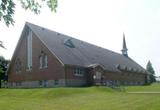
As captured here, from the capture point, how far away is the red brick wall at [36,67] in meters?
38.2

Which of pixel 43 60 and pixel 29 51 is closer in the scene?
pixel 43 60

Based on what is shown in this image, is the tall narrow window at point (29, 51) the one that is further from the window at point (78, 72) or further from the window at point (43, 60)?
the window at point (78, 72)

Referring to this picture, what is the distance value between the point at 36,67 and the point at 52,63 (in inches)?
171

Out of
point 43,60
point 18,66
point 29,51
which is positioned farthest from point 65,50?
point 18,66

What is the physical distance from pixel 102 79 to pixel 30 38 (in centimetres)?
1413

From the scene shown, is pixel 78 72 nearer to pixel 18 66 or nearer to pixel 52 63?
pixel 52 63

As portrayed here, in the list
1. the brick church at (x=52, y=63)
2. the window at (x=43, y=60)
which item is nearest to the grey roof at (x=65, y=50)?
the brick church at (x=52, y=63)

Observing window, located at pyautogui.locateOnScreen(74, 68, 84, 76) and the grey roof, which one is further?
window, located at pyautogui.locateOnScreen(74, 68, 84, 76)

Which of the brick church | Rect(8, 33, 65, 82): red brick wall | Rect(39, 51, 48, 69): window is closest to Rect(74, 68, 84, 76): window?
the brick church

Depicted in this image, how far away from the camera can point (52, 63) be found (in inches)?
1522

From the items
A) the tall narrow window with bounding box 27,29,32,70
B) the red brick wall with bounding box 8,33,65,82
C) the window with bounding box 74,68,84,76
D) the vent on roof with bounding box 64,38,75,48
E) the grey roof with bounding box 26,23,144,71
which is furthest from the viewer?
the vent on roof with bounding box 64,38,75,48

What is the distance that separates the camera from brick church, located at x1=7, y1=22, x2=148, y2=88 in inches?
1506

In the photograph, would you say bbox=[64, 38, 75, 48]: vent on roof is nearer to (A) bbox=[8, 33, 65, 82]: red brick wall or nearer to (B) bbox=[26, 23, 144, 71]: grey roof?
(B) bbox=[26, 23, 144, 71]: grey roof

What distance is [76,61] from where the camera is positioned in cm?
4009
